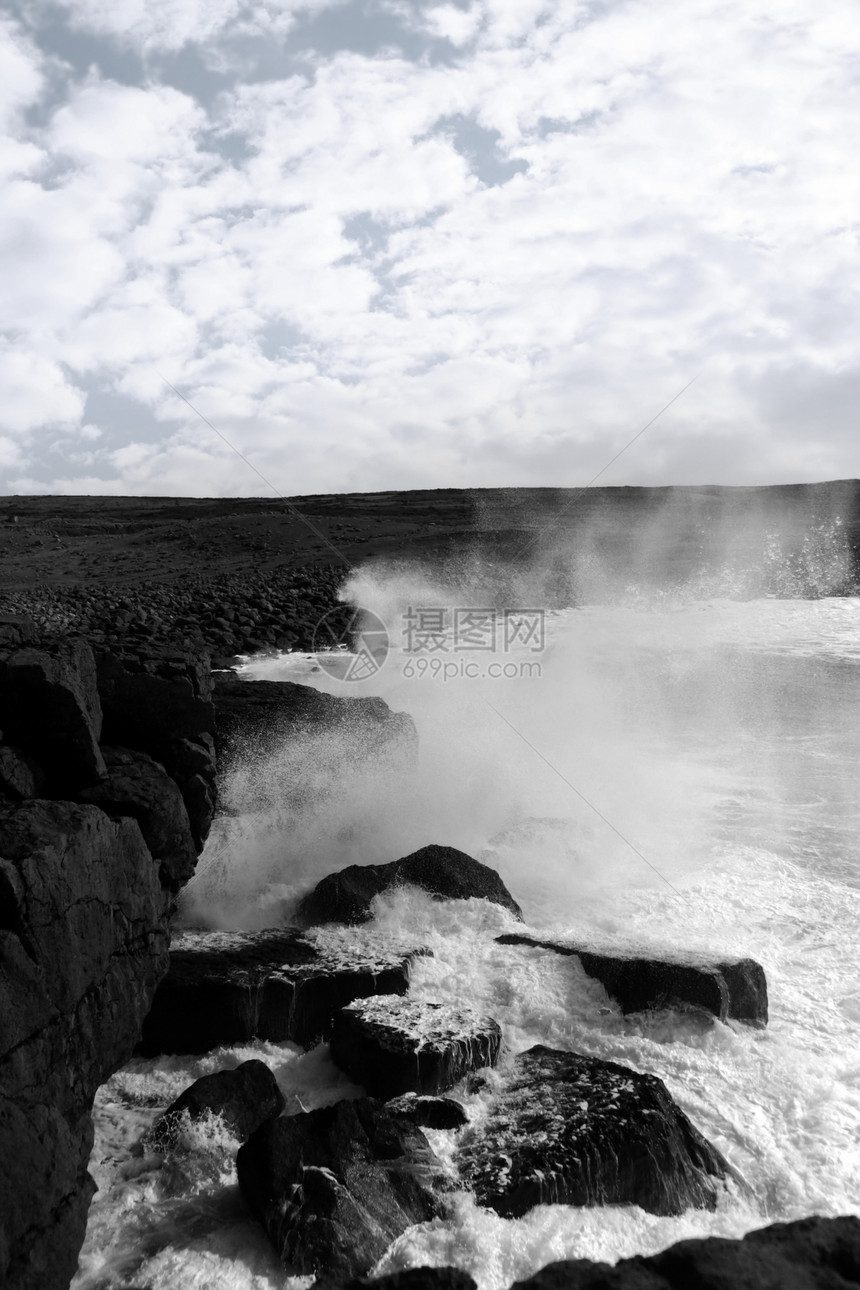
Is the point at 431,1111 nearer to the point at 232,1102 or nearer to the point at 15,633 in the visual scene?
the point at 232,1102

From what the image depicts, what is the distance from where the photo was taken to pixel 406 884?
24.2 ft

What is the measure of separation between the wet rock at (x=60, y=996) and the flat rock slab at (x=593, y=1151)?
1718 millimetres

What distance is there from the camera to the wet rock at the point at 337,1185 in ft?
12.9

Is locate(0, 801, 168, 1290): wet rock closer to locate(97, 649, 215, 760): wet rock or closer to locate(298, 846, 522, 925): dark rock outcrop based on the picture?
locate(97, 649, 215, 760): wet rock

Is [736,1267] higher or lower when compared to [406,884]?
higher

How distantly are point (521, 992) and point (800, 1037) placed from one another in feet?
5.51

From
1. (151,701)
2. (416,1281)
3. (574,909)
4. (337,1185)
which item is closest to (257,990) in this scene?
(337,1185)

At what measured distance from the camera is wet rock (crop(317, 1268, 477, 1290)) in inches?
129

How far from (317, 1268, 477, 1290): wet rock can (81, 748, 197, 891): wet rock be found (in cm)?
262

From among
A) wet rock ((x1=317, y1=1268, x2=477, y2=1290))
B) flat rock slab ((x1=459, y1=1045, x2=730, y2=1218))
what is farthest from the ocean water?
wet rock ((x1=317, y1=1268, x2=477, y2=1290))

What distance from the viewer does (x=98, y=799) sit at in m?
5.27

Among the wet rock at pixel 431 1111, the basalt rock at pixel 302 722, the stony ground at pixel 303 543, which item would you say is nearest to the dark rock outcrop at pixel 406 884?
the wet rock at pixel 431 1111

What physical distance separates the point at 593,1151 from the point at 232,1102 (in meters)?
1.74

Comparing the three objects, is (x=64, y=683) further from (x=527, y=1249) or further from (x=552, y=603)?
(x=552, y=603)
